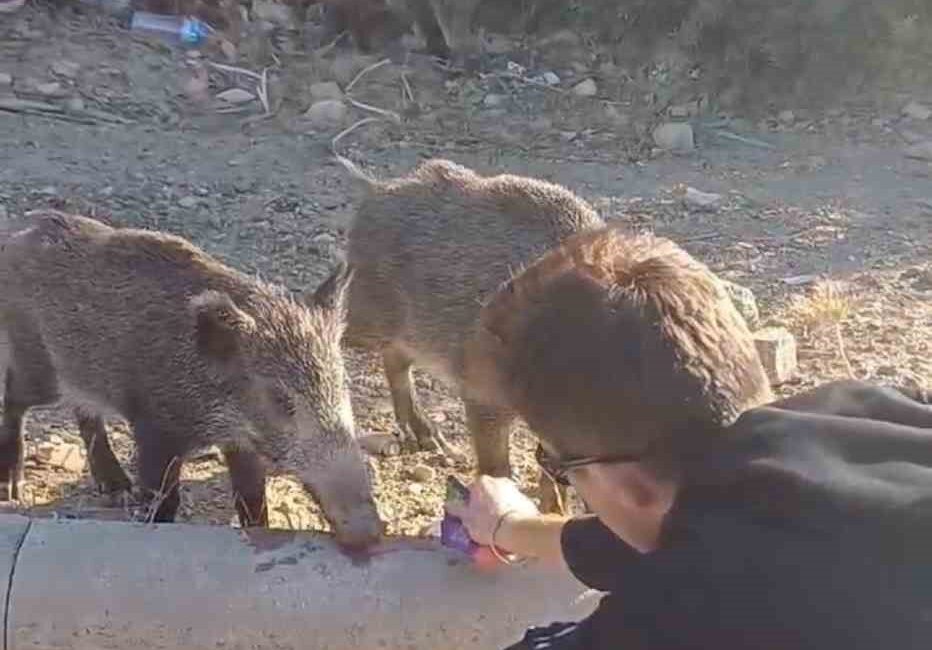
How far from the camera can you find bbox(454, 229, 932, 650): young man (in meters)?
2.14

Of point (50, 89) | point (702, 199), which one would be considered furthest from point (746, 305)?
point (50, 89)

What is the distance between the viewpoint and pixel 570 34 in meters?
10.8

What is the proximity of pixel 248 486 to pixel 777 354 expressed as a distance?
1902mm

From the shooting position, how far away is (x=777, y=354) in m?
5.69

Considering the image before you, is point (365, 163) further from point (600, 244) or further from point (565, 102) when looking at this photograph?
point (600, 244)

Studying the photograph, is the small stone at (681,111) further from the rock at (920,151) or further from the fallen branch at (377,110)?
the fallen branch at (377,110)

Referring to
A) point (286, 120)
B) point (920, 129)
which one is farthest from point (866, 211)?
point (286, 120)

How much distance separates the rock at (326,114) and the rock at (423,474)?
4.20m

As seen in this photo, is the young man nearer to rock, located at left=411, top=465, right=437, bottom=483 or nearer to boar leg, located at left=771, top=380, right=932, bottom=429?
boar leg, located at left=771, top=380, right=932, bottom=429

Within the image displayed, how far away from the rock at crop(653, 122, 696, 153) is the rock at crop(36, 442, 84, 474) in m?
4.43

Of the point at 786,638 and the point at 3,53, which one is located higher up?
the point at 786,638

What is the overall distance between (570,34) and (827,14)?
1.64 meters

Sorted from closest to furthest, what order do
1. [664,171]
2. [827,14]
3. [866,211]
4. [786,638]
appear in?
[786,638] < [866,211] < [664,171] < [827,14]

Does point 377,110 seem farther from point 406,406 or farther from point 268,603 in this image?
point 268,603
